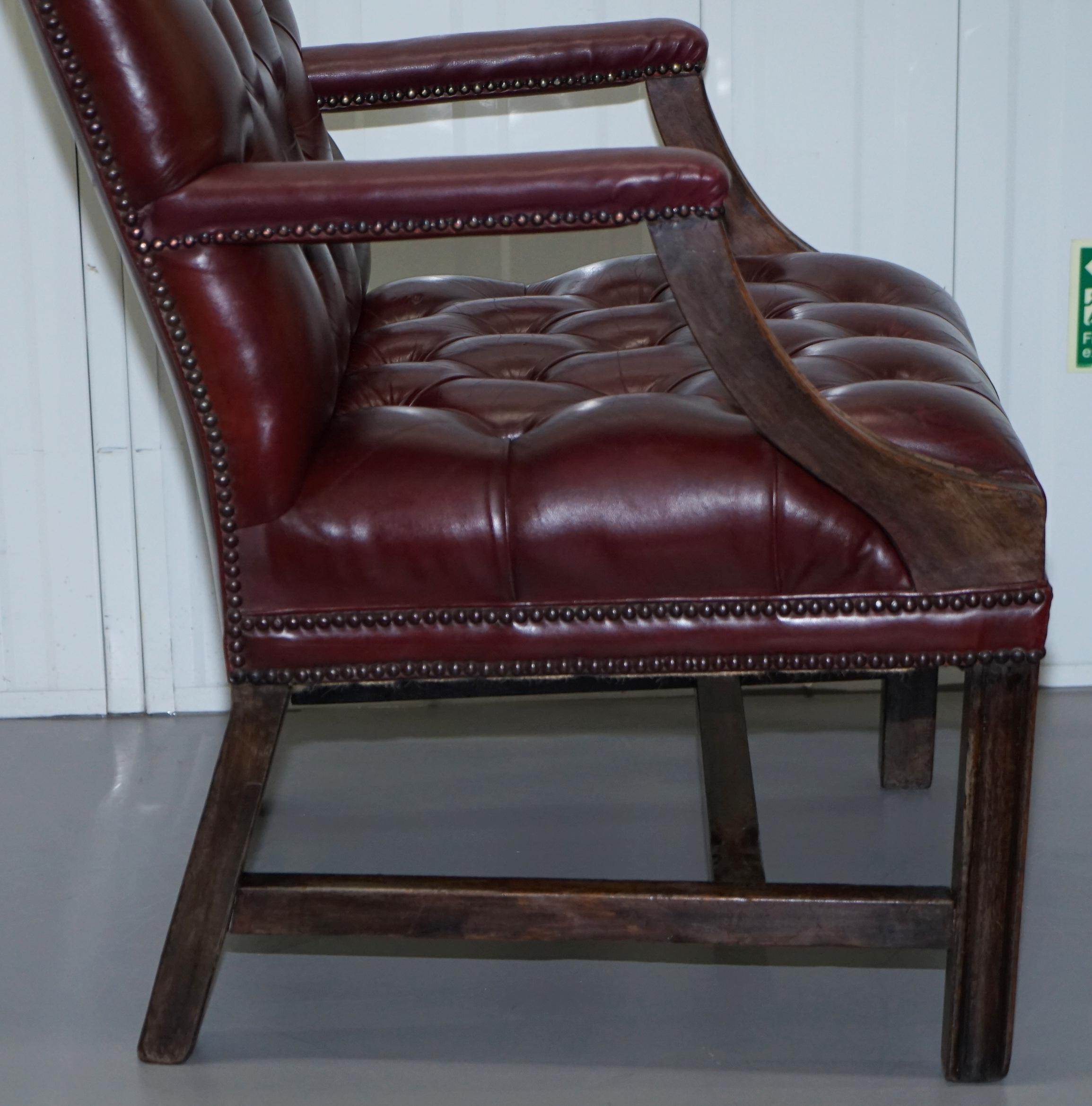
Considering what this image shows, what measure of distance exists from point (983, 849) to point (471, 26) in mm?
1343

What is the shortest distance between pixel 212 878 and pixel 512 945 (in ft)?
1.16

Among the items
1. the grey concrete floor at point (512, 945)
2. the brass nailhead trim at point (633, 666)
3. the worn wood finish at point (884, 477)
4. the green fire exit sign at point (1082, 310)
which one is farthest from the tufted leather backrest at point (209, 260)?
the green fire exit sign at point (1082, 310)

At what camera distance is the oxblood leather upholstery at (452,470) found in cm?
88

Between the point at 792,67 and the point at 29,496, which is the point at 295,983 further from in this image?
the point at 792,67

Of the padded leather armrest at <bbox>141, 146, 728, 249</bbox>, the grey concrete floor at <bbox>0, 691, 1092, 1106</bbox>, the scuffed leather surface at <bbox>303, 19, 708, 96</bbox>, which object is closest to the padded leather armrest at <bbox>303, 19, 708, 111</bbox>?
the scuffed leather surface at <bbox>303, 19, 708, 96</bbox>

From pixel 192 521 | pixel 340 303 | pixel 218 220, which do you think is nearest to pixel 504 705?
pixel 192 521

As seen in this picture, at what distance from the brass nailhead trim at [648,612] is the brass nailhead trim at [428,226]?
27cm

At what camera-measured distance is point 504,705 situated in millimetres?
1967

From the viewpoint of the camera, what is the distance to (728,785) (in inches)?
50.3

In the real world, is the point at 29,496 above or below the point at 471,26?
below

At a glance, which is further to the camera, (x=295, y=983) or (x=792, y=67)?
(x=792, y=67)

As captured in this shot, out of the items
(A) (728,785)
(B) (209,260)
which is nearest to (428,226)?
(B) (209,260)

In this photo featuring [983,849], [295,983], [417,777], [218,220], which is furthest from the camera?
[417,777]

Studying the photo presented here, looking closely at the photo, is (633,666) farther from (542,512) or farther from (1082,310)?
(1082,310)
